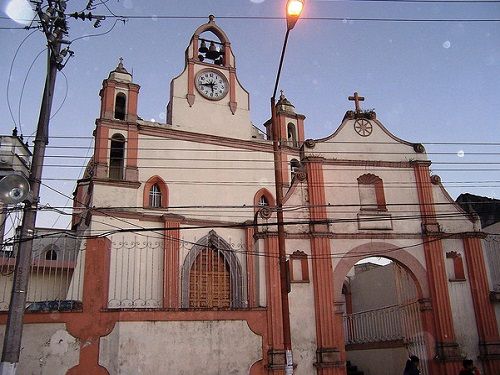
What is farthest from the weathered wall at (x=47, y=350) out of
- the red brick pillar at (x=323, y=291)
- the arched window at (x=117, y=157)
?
the arched window at (x=117, y=157)

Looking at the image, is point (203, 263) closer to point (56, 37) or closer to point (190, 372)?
point (190, 372)

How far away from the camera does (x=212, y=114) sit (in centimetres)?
2425

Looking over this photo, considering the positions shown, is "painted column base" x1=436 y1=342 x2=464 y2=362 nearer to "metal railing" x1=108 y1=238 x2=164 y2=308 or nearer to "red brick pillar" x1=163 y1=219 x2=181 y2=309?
→ "red brick pillar" x1=163 y1=219 x2=181 y2=309

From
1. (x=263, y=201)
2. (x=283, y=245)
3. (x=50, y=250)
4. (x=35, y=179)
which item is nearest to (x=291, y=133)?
(x=263, y=201)

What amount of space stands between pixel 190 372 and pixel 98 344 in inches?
97.8

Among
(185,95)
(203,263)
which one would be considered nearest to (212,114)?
(185,95)

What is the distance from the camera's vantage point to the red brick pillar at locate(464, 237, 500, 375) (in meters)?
15.9

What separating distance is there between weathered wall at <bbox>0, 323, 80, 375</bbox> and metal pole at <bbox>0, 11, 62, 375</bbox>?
3590 millimetres

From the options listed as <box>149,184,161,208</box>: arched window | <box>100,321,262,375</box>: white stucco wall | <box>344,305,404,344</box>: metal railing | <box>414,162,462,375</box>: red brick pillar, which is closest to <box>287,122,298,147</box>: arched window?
<box>149,184,161,208</box>: arched window

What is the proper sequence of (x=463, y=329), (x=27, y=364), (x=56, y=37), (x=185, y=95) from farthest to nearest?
(x=185, y=95) → (x=463, y=329) → (x=27, y=364) → (x=56, y=37)

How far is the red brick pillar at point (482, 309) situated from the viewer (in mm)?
15883

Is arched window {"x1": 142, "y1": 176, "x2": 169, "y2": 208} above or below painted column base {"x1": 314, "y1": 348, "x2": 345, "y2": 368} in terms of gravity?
above

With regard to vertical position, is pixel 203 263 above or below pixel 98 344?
above

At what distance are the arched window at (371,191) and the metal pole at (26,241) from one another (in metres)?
10.9
